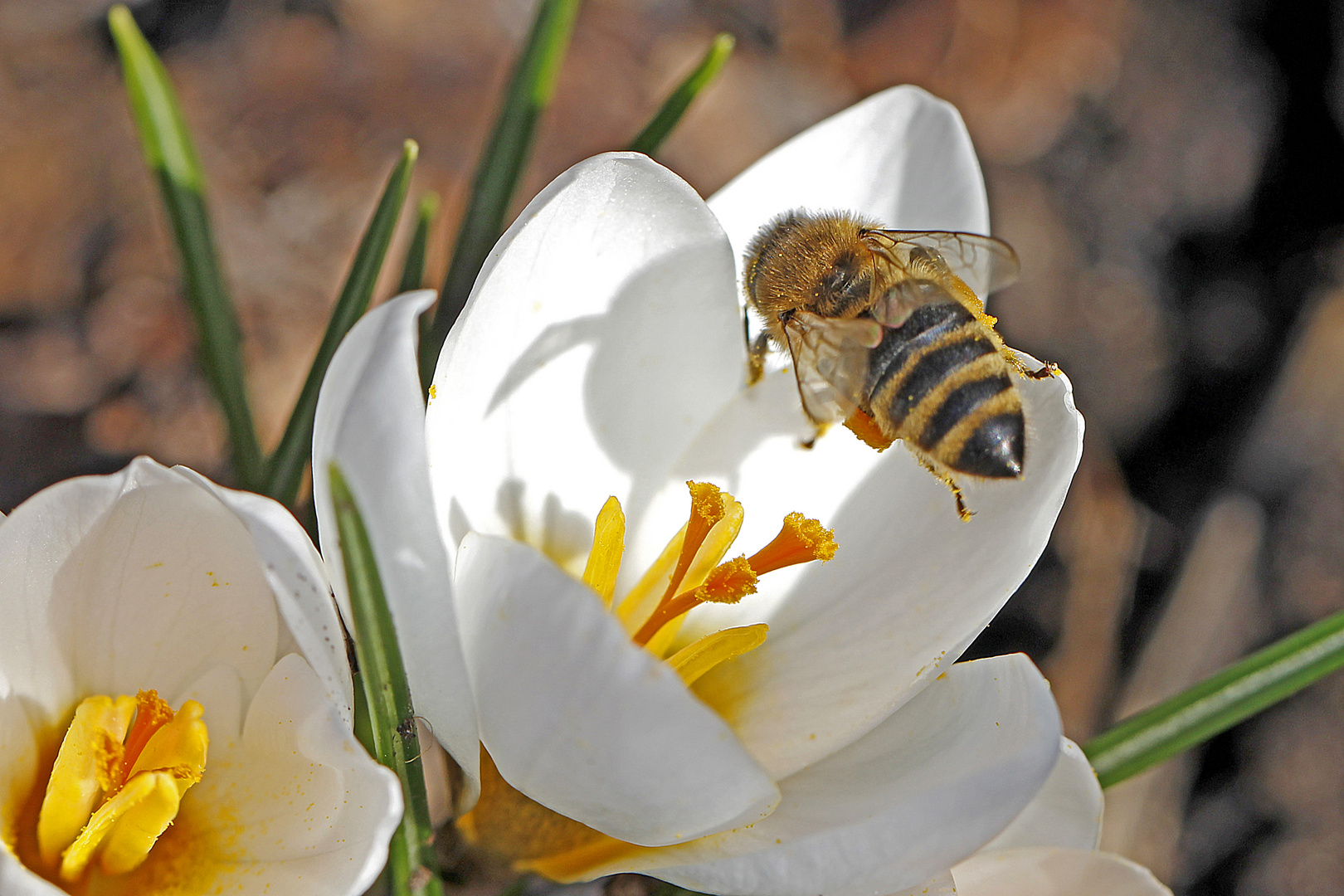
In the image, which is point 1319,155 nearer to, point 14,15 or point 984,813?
point 984,813

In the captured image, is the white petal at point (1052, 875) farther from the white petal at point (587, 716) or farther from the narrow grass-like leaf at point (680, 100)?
the narrow grass-like leaf at point (680, 100)

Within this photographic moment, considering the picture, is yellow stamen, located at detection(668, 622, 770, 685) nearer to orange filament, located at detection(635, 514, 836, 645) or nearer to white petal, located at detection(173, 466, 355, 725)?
orange filament, located at detection(635, 514, 836, 645)

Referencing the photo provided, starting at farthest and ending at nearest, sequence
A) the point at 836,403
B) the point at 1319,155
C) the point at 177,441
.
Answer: the point at 1319,155
the point at 177,441
the point at 836,403

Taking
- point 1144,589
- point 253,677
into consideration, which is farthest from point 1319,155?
point 253,677

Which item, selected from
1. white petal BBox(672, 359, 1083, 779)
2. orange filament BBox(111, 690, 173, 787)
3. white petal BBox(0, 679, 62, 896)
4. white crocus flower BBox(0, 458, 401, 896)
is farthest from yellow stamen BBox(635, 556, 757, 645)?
white petal BBox(0, 679, 62, 896)

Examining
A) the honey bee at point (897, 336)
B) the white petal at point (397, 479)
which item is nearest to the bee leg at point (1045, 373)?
the honey bee at point (897, 336)

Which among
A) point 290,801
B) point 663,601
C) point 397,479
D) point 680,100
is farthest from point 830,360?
point 290,801
